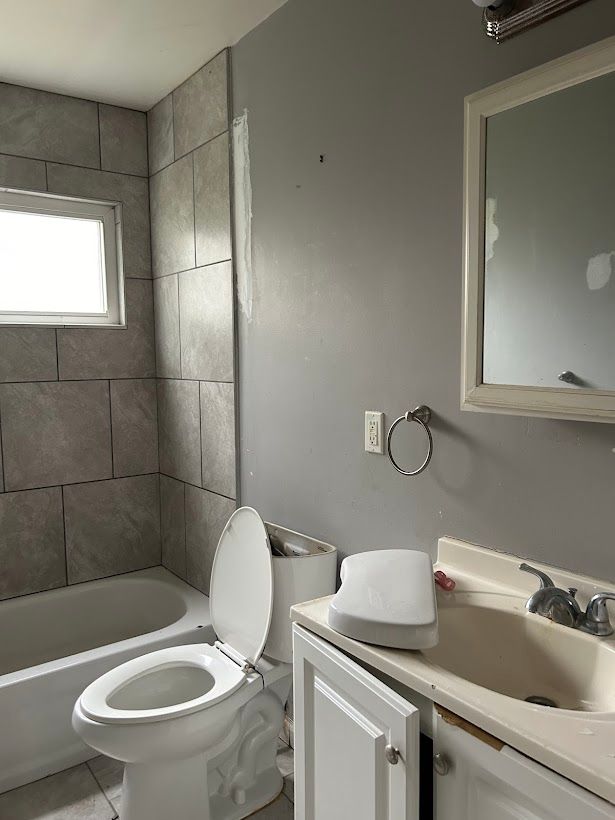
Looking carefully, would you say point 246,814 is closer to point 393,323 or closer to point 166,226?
point 393,323

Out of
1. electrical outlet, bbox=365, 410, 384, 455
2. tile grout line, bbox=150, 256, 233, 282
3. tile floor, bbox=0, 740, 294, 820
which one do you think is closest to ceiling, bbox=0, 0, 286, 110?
tile grout line, bbox=150, 256, 233, 282

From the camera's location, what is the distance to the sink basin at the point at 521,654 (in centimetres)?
111

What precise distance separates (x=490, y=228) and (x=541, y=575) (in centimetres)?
71

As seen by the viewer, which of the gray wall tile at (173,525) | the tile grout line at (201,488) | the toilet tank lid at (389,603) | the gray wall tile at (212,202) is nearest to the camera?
the toilet tank lid at (389,603)

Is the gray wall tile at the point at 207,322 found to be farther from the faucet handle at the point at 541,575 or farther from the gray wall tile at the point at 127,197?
the faucet handle at the point at 541,575

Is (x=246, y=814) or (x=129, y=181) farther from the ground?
(x=129, y=181)

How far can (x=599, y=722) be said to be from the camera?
882 mm

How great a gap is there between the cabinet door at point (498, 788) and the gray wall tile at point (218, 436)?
1517 millimetres

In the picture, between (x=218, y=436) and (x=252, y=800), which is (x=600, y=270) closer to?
(x=218, y=436)

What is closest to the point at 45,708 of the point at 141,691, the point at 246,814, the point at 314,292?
the point at 141,691

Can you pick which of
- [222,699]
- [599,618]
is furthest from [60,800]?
[599,618]

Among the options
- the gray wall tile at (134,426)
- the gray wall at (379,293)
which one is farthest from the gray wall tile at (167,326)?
the gray wall at (379,293)

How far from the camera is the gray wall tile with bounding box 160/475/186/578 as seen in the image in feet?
9.21

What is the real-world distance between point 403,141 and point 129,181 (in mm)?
1650
